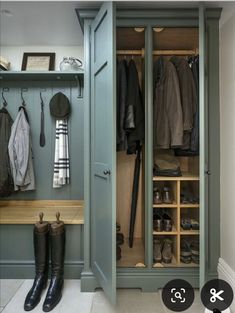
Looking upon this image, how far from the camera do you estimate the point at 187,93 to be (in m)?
1.90

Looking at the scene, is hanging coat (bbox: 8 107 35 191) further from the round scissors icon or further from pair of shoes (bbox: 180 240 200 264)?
the round scissors icon

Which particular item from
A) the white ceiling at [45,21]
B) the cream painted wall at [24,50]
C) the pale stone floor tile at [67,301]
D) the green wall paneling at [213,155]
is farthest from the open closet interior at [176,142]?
the cream painted wall at [24,50]

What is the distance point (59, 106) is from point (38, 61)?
56cm

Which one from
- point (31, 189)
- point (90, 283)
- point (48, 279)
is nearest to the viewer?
point (90, 283)

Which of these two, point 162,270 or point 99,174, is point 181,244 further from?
point 99,174

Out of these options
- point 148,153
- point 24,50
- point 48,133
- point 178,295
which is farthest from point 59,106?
point 178,295

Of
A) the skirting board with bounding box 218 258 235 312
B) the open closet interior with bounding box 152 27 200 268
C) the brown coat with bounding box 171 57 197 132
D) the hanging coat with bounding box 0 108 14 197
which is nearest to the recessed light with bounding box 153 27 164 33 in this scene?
the open closet interior with bounding box 152 27 200 268

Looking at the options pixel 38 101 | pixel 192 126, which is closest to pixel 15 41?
pixel 38 101

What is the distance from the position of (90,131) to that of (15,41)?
143cm

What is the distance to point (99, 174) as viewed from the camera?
1.79 m

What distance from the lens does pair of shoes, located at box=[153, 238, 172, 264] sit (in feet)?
6.44

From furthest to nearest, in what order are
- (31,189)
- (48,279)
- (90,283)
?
(31,189)
(48,279)
(90,283)

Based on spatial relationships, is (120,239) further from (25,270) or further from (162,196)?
(25,270)

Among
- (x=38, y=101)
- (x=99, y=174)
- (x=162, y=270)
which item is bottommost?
(x=162, y=270)
